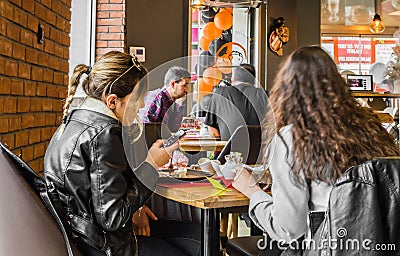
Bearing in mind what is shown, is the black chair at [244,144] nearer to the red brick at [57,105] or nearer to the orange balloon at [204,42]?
the red brick at [57,105]

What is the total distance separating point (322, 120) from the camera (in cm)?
171

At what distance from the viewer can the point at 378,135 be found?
5.65 feet

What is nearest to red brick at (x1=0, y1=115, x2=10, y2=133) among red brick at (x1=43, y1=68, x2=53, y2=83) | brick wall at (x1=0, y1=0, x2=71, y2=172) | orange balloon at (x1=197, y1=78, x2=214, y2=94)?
brick wall at (x1=0, y1=0, x2=71, y2=172)

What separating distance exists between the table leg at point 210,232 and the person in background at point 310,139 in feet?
0.89

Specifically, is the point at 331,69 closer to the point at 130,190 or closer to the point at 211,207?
the point at 211,207

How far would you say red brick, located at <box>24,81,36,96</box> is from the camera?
8.03 feet

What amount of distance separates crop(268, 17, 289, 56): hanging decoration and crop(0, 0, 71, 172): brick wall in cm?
482

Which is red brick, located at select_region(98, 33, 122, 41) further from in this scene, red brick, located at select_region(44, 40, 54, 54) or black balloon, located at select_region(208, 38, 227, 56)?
red brick, located at select_region(44, 40, 54, 54)

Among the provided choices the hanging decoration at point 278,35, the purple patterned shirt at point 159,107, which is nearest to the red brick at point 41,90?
the purple patterned shirt at point 159,107

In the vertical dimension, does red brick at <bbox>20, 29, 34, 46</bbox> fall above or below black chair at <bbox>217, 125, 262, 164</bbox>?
above

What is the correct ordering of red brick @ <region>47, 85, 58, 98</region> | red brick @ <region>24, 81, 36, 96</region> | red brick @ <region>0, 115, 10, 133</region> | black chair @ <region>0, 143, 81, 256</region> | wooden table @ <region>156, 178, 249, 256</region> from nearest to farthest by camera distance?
black chair @ <region>0, 143, 81, 256</region>, wooden table @ <region>156, 178, 249, 256</region>, red brick @ <region>0, 115, 10, 133</region>, red brick @ <region>24, 81, 36, 96</region>, red brick @ <region>47, 85, 58, 98</region>

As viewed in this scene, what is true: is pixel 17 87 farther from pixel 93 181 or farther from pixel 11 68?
pixel 93 181

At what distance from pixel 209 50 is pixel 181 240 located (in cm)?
545

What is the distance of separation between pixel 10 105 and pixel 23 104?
202mm
